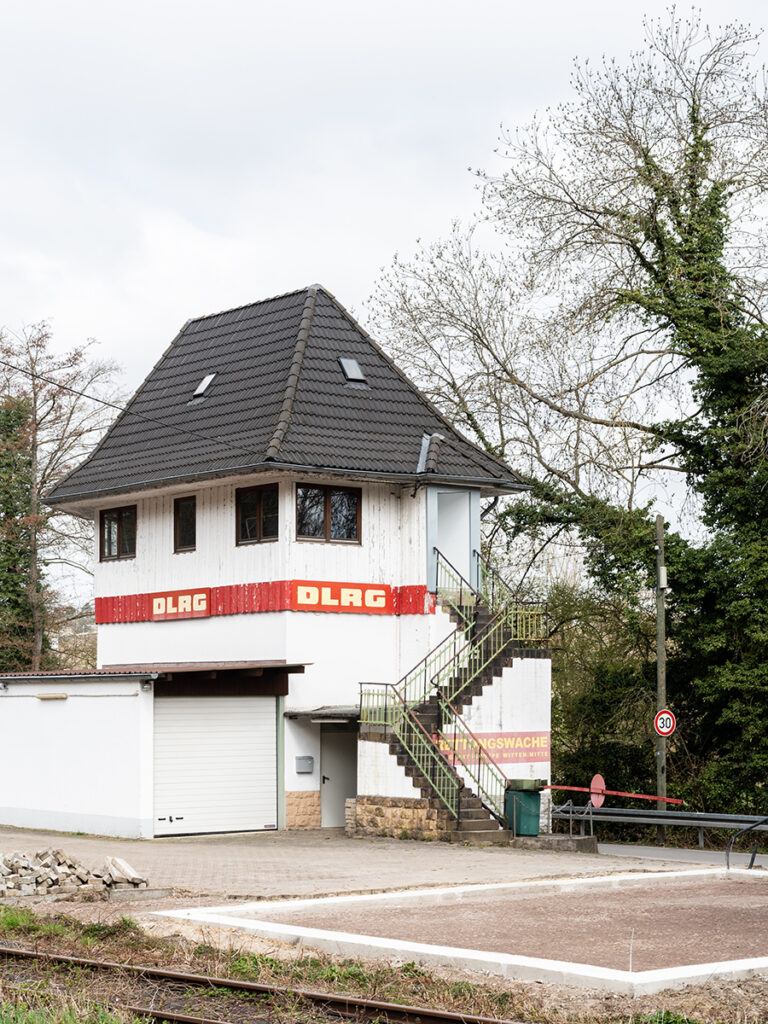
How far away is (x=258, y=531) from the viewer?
28.3 m

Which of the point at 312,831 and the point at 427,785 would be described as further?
the point at 312,831

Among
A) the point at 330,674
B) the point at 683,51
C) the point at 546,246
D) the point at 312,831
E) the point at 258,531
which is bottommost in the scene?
the point at 312,831

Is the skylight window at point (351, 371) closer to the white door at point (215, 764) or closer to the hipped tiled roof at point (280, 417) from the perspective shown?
the hipped tiled roof at point (280, 417)

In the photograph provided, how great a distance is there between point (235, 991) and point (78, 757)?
16371 millimetres

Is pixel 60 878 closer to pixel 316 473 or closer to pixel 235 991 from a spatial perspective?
pixel 235 991

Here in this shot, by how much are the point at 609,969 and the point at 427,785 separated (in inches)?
528

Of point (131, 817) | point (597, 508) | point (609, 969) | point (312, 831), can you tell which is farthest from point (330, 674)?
point (609, 969)

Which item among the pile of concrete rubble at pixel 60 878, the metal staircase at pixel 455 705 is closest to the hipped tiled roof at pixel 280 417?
the metal staircase at pixel 455 705

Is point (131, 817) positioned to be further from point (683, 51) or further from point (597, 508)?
point (683, 51)

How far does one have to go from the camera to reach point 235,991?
34.7ft

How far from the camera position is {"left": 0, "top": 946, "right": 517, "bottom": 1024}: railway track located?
9.56 meters

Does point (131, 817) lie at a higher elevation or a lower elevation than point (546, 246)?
lower

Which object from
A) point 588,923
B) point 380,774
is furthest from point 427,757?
point 588,923

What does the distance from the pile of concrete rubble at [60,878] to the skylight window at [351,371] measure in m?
15.7
